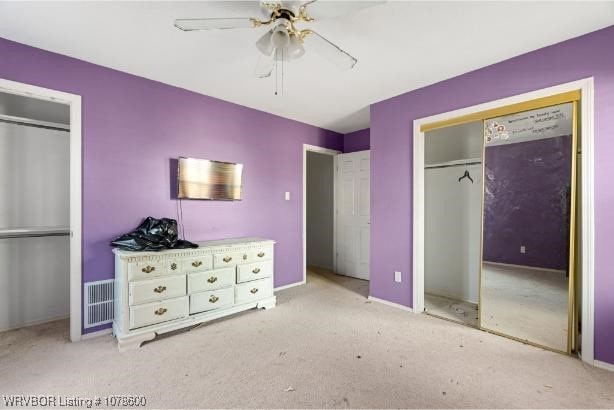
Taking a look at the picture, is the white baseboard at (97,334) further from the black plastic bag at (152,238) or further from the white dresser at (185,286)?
the black plastic bag at (152,238)

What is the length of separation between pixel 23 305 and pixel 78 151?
162 cm

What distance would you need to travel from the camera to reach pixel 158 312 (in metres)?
2.43

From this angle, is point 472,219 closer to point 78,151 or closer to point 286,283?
point 286,283

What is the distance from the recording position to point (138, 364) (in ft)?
6.75

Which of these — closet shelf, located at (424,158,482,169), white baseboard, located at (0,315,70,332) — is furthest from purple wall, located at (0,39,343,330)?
closet shelf, located at (424,158,482,169)

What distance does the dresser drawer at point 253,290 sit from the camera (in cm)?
295

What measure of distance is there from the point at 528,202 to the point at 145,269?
132 inches

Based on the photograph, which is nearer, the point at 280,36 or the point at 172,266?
the point at 280,36

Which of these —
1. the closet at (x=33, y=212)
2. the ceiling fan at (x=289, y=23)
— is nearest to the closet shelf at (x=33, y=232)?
the closet at (x=33, y=212)

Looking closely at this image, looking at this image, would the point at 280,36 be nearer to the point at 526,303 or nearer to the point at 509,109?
the point at 509,109

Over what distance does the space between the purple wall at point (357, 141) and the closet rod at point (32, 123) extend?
377cm

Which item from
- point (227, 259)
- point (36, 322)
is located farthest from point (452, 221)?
point (36, 322)

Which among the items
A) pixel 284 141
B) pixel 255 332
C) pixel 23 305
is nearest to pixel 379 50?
pixel 284 141

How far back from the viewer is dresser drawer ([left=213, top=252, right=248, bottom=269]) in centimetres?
280
